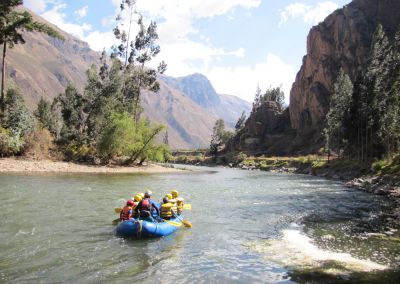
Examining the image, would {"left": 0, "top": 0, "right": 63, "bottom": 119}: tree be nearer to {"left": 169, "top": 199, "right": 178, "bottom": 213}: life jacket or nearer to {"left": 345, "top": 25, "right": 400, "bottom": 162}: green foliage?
{"left": 169, "top": 199, "right": 178, "bottom": 213}: life jacket

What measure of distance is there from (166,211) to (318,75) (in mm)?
137320

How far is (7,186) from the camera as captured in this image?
108 feet

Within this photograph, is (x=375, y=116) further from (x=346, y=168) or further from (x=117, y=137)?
(x=117, y=137)

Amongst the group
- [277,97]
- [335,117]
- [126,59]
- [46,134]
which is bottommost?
[46,134]

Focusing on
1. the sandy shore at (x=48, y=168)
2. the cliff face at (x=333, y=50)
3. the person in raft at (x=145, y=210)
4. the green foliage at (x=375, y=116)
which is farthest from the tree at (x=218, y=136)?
the person in raft at (x=145, y=210)

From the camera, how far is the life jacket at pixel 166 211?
2173 cm

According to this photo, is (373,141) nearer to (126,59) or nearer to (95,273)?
(126,59)

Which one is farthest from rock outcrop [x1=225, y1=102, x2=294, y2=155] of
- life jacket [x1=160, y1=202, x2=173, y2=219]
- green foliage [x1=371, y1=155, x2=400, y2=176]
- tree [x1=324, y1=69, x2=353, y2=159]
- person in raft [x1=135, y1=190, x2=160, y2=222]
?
person in raft [x1=135, y1=190, x2=160, y2=222]

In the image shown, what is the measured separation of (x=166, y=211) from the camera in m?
21.8

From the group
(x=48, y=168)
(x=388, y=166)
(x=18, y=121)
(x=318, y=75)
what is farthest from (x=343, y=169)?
(x=318, y=75)

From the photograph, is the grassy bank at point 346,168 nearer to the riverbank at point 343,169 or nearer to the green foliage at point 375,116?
the riverbank at point 343,169

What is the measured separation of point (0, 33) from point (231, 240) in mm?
43080

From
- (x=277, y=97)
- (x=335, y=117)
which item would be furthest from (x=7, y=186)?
(x=277, y=97)

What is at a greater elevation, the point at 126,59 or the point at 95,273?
the point at 126,59
